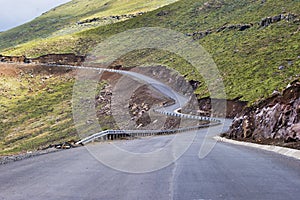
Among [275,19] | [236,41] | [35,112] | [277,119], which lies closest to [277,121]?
[277,119]

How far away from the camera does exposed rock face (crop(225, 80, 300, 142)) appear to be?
1880 cm

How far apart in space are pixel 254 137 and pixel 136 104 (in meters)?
42.1

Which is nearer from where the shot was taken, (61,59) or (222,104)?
(222,104)

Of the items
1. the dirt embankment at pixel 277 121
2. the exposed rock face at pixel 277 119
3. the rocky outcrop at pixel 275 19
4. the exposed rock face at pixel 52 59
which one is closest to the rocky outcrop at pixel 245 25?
the rocky outcrop at pixel 275 19

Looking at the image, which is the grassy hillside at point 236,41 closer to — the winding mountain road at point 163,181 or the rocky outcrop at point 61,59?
the rocky outcrop at point 61,59

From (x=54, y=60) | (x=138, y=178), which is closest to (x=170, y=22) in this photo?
(x=54, y=60)

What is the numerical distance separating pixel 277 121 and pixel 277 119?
0.10 m

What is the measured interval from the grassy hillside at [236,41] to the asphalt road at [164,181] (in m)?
20.5

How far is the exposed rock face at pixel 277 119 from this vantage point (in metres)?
18.8

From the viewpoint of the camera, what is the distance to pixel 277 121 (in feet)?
68.2

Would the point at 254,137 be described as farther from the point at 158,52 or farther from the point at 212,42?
the point at 158,52

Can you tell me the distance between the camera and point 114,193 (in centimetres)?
837

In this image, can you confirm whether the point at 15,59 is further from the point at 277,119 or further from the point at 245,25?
the point at 277,119

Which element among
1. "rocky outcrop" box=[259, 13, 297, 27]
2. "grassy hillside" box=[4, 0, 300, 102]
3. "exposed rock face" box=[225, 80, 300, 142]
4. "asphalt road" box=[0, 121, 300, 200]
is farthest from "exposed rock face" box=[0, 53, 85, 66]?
"asphalt road" box=[0, 121, 300, 200]
